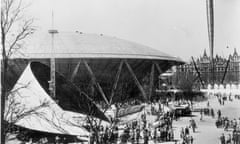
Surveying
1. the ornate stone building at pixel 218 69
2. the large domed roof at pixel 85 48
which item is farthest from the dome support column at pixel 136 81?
the ornate stone building at pixel 218 69

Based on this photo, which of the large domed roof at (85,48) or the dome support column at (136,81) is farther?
the dome support column at (136,81)

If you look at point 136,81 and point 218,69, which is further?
point 218,69

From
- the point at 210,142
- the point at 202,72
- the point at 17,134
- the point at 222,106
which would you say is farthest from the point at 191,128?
the point at 202,72

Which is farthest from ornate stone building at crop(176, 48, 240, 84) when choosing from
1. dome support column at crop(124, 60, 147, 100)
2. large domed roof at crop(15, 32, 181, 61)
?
dome support column at crop(124, 60, 147, 100)

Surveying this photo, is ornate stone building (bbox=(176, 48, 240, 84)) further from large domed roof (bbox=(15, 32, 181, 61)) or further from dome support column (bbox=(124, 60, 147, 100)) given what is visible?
dome support column (bbox=(124, 60, 147, 100))

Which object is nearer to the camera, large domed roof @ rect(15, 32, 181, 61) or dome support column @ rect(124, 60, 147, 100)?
large domed roof @ rect(15, 32, 181, 61)

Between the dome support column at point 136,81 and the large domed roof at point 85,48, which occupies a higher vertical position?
the large domed roof at point 85,48

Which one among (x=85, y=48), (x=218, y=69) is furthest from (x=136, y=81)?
(x=218, y=69)

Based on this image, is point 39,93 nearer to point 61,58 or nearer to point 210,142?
point 210,142

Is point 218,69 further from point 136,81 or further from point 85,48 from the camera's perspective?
point 85,48

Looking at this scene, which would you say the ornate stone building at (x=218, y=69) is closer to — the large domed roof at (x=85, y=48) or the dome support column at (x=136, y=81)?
the large domed roof at (x=85, y=48)

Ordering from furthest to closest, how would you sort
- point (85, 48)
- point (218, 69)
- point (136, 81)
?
point (218, 69) → point (136, 81) → point (85, 48)

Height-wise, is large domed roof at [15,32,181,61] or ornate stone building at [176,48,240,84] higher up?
large domed roof at [15,32,181,61]
